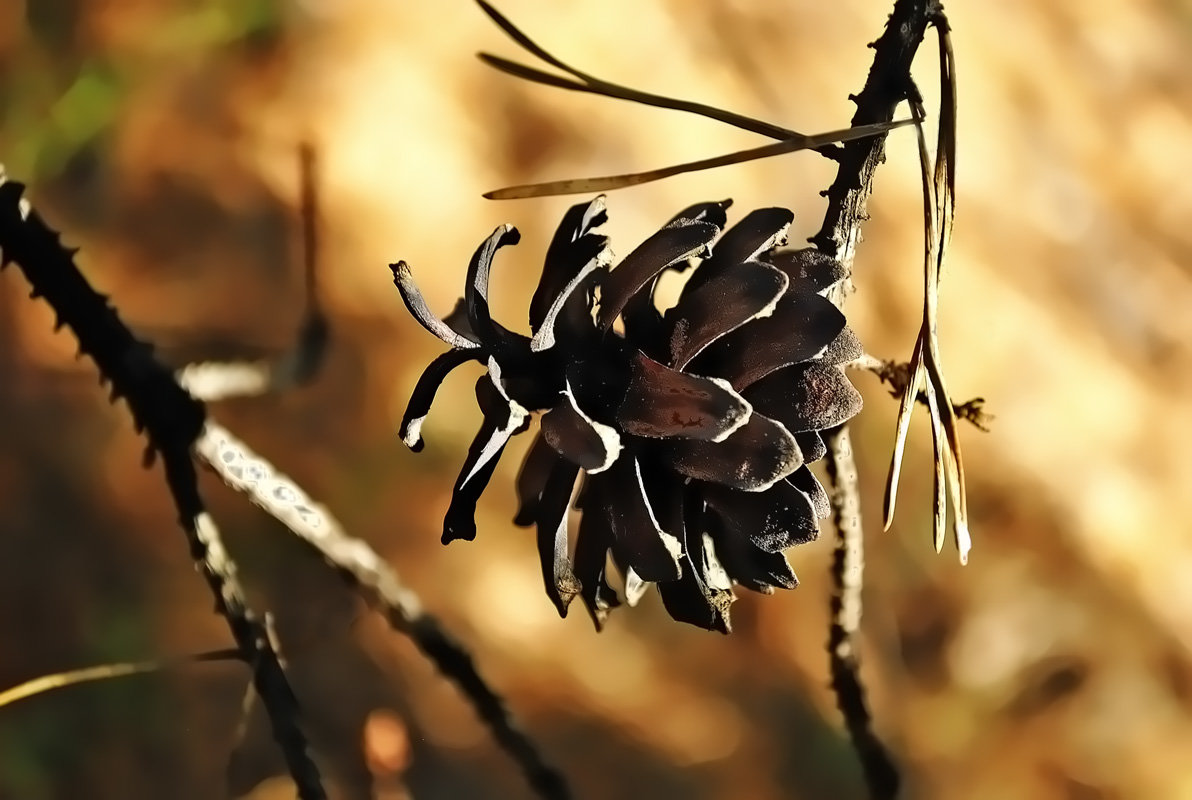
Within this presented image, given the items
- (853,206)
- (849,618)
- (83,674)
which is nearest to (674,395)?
(853,206)

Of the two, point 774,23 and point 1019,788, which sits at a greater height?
point 774,23

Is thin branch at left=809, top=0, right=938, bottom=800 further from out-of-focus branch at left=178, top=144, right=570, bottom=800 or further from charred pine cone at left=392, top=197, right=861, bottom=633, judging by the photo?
out-of-focus branch at left=178, top=144, right=570, bottom=800

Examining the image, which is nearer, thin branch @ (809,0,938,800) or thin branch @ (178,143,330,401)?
thin branch @ (809,0,938,800)

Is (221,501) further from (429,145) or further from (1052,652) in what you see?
(1052,652)

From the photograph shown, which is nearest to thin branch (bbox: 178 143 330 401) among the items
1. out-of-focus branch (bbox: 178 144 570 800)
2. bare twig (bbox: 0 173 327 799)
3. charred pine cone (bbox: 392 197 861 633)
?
out-of-focus branch (bbox: 178 144 570 800)

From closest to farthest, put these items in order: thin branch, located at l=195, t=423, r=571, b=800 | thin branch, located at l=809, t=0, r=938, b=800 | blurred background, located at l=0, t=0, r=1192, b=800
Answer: thin branch, located at l=809, t=0, r=938, b=800
thin branch, located at l=195, t=423, r=571, b=800
blurred background, located at l=0, t=0, r=1192, b=800

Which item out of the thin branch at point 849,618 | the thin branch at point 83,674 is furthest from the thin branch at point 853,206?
the thin branch at point 83,674

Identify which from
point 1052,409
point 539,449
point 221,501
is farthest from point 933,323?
point 221,501

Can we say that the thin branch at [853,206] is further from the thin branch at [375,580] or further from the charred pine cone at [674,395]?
the thin branch at [375,580]
